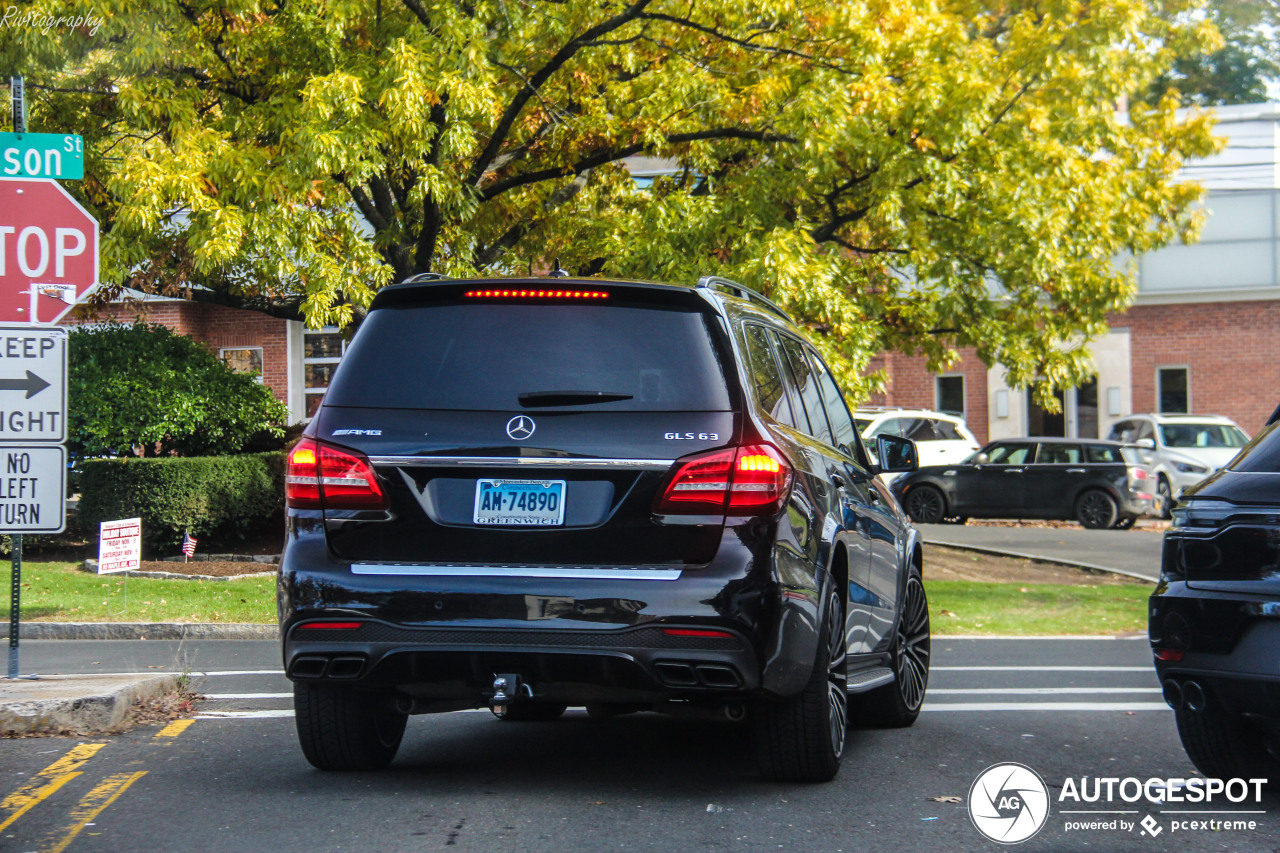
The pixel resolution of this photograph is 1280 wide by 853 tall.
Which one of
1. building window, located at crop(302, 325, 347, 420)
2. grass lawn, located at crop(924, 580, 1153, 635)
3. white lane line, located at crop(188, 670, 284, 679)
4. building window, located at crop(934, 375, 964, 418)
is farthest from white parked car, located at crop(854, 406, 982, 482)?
white lane line, located at crop(188, 670, 284, 679)

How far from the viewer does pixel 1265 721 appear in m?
4.90

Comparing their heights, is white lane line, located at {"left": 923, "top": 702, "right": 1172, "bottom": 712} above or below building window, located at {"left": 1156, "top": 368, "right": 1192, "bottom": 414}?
below

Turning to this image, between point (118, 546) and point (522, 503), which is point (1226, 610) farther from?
point (118, 546)

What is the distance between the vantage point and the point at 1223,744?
537 centimetres

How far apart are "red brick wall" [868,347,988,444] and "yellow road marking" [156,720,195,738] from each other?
101 feet

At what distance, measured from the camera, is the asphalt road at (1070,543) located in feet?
60.9

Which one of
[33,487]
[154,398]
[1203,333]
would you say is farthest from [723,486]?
[1203,333]

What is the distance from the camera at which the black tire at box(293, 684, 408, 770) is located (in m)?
5.59

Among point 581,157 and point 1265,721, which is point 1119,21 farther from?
point 1265,721

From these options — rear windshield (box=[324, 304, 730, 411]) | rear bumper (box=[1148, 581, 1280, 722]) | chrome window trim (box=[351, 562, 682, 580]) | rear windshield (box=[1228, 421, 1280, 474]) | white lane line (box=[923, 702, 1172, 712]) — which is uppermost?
rear windshield (box=[324, 304, 730, 411])

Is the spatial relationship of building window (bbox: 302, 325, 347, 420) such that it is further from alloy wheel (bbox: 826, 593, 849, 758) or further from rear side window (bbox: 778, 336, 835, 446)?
alloy wheel (bbox: 826, 593, 849, 758)

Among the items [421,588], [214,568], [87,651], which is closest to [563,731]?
[421,588]

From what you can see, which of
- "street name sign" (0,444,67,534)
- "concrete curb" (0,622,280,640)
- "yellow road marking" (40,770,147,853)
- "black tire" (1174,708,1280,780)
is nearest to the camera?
"yellow road marking" (40,770,147,853)

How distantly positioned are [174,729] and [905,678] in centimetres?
354
